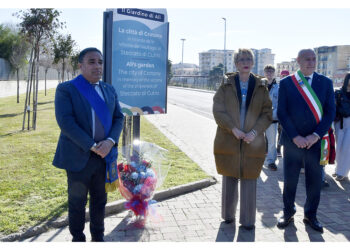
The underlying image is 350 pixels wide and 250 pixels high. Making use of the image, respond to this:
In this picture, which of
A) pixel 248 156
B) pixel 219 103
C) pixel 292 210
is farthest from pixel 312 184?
pixel 219 103

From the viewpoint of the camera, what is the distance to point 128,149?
4238 mm

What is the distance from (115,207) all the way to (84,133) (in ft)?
5.55

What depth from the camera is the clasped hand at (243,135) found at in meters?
3.56

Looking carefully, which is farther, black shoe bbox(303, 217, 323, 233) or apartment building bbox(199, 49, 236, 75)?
apartment building bbox(199, 49, 236, 75)

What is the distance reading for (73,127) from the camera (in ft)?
9.48

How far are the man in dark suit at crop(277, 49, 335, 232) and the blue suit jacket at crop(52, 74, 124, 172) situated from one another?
7.40 feet

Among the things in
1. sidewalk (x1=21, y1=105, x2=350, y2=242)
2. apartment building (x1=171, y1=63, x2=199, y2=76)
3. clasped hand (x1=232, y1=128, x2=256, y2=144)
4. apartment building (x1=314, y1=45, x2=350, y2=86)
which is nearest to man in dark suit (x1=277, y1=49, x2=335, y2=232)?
sidewalk (x1=21, y1=105, x2=350, y2=242)

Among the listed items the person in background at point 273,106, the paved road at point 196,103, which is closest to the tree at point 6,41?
the paved road at point 196,103

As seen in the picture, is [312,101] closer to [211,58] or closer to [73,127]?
[73,127]

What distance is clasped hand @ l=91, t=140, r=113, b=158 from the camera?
299 centimetres

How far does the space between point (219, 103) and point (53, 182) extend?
305cm

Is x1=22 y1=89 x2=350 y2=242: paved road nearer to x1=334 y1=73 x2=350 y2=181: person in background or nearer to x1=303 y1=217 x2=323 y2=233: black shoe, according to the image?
x1=303 y1=217 x2=323 y2=233: black shoe

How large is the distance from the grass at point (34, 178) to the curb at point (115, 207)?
89 mm

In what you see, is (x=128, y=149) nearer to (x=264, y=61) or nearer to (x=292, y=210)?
(x=292, y=210)
